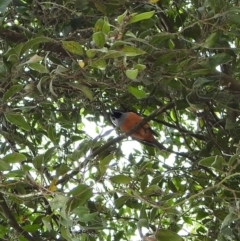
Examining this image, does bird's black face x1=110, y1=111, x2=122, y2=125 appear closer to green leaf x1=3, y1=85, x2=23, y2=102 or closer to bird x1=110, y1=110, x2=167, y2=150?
bird x1=110, y1=110, x2=167, y2=150

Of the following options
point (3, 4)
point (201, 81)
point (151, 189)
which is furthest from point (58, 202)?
point (201, 81)

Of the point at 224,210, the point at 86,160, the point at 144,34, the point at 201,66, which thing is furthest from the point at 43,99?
the point at 224,210

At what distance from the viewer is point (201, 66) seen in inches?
58.8

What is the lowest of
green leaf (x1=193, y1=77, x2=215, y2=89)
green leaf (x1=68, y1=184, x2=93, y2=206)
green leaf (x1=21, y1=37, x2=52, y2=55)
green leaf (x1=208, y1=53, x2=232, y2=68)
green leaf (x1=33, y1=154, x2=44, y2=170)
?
green leaf (x1=68, y1=184, x2=93, y2=206)

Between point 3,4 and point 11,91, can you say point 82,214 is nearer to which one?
point 11,91

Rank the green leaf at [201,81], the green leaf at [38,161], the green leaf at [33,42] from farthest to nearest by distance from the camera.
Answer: the green leaf at [201,81], the green leaf at [38,161], the green leaf at [33,42]

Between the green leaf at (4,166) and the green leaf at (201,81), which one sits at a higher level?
the green leaf at (201,81)

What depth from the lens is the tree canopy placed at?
46.4 inches

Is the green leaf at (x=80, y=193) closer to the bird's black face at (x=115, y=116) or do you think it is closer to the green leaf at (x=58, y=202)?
the green leaf at (x=58, y=202)

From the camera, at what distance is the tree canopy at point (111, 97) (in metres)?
1.18

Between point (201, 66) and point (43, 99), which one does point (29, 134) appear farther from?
point (201, 66)

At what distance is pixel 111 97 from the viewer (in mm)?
1790

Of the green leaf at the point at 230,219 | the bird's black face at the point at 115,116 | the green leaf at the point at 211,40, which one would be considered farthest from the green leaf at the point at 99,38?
the bird's black face at the point at 115,116

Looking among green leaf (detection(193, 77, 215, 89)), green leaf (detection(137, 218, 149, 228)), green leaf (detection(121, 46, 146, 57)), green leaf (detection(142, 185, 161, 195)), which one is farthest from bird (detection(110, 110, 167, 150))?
green leaf (detection(121, 46, 146, 57))
